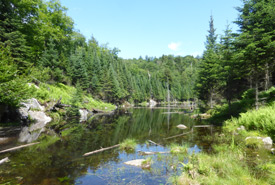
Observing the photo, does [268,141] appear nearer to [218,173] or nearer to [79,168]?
[218,173]

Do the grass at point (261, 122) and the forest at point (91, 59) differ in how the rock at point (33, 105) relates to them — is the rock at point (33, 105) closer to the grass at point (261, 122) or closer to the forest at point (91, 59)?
the forest at point (91, 59)

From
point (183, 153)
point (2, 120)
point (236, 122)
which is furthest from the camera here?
point (2, 120)

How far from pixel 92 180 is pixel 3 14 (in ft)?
87.3

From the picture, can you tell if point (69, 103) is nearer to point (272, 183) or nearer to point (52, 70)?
point (52, 70)

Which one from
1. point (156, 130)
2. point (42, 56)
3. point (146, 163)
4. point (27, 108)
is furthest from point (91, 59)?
point (146, 163)

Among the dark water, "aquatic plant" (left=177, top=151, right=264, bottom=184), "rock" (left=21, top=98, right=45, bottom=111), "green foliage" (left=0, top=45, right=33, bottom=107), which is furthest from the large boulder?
"aquatic plant" (left=177, top=151, right=264, bottom=184)

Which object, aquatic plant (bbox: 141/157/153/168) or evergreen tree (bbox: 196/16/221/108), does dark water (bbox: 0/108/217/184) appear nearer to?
aquatic plant (bbox: 141/157/153/168)

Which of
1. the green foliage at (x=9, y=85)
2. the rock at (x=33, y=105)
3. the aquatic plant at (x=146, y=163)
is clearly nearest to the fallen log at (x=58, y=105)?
the rock at (x=33, y=105)

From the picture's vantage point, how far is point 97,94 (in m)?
49.6

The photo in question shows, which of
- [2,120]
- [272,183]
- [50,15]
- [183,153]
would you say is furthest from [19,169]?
[50,15]

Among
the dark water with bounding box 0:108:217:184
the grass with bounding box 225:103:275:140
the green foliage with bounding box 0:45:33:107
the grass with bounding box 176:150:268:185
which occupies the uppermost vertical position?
the green foliage with bounding box 0:45:33:107

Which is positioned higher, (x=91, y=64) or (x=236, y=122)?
(x=91, y=64)

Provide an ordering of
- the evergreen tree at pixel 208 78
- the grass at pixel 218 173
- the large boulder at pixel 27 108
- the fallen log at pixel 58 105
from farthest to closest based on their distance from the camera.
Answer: the evergreen tree at pixel 208 78 → the fallen log at pixel 58 105 → the large boulder at pixel 27 108 → the grass at pixel 218 173

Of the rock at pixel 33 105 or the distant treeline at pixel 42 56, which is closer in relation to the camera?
the distant treeline at pixel 42 56
